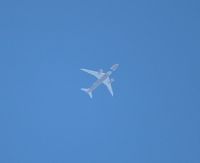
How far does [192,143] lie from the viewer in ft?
12.5

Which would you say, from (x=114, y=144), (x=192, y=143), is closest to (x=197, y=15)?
(x=192, y=143)

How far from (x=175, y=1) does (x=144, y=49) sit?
593 mm

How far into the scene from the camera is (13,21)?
3814 millimetres

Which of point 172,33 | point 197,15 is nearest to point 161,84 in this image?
point 172,33

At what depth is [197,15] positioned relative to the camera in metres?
3.94

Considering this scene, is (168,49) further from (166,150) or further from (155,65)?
(166,150)

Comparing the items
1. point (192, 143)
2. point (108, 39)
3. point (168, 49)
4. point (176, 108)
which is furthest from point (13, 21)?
point (192, 143)

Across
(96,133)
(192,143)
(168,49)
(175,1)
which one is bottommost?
(192,143)

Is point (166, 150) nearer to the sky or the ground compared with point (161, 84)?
nearer to the ground

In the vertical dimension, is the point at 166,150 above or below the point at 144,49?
below

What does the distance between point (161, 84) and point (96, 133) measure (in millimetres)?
813

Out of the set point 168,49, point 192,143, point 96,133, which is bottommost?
point 192,143

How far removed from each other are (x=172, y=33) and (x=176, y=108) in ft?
2.50

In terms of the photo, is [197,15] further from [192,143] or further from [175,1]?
[192,143]
